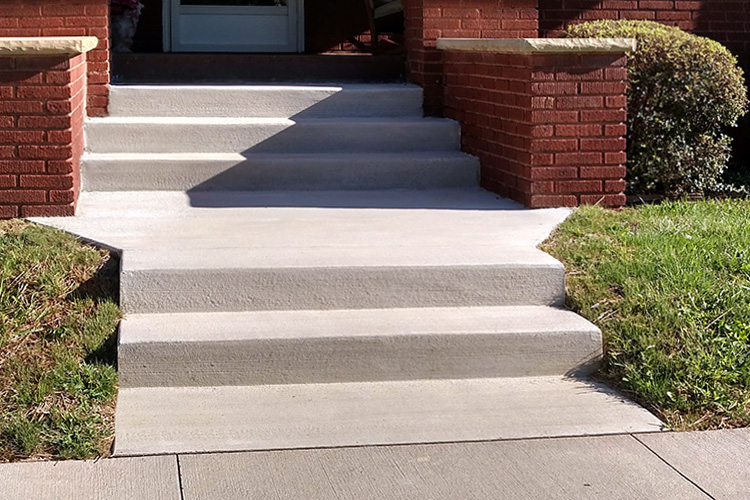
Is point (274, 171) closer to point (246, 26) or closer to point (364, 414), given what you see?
point (364, 414)

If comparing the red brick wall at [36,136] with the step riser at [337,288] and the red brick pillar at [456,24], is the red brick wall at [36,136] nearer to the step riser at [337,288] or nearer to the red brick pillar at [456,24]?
the step riser at [337,288]

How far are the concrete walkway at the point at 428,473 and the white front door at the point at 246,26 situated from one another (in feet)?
24.7

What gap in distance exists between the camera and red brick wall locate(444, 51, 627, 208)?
618 centimetres

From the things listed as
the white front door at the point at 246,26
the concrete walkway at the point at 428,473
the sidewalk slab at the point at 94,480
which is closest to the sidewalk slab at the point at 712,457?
the concrete walkway at the point at 428,473

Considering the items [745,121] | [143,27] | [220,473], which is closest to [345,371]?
[220,473]

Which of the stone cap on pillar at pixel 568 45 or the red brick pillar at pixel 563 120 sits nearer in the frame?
the stone cap on pillar at pixel 568 45

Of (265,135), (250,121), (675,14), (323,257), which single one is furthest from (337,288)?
(675,14)

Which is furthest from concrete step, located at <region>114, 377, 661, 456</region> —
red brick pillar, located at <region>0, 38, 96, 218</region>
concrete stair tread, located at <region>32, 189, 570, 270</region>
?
red brick pillar, located at <region>0, 38, 96, 218</region>

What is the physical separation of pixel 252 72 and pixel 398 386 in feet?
14.7

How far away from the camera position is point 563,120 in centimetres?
621

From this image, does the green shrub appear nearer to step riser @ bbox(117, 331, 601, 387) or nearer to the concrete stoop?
the concrete stoop

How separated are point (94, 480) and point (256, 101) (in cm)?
428

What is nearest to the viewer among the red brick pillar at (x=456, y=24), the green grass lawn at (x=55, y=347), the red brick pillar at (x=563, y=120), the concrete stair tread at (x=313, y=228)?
the green grass lawn at (x=55, y=347)

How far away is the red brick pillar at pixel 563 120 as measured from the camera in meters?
6.16
